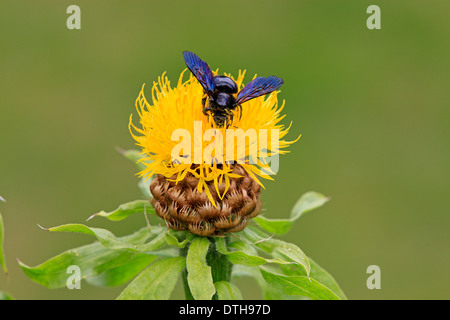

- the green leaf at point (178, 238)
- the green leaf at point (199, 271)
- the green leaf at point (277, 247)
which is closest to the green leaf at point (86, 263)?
the green leaf at point (178, 238)

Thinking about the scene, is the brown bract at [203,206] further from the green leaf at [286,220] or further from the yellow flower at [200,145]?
the green leaf at [286,220]

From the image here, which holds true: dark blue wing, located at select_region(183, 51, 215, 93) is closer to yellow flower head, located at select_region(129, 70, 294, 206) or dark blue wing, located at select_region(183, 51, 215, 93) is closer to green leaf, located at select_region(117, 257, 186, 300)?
yellow flower head, located at select_region(129, 70, 294, 206)

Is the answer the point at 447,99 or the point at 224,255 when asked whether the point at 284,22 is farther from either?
the point at 224,255

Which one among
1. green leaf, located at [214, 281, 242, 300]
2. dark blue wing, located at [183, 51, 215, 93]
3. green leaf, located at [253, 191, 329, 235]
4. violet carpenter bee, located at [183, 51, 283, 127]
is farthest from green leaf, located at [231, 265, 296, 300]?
dark blue wing, located at [183, 51, 215, 93]

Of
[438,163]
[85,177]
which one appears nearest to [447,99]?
[438,163]

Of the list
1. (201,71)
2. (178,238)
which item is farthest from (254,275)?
(201,71)

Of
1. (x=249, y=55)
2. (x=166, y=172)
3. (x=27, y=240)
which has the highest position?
(x=249, y=55)

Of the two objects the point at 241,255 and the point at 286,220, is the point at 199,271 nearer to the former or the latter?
the point at 241,255
